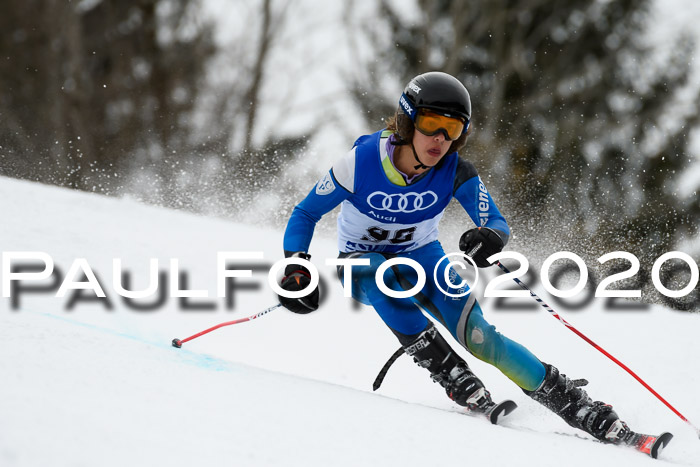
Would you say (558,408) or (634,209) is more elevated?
(634,209)

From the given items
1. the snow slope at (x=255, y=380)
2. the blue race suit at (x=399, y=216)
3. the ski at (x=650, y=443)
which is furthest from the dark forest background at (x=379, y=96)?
the ski at (x=650, y=443)

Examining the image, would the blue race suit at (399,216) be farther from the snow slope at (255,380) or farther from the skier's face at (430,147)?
the snow slope at (255,380)

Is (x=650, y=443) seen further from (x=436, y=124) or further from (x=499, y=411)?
(x=436, y=124)

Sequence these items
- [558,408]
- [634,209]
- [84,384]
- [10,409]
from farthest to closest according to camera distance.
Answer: [634,209]
[558,408]
[84,384]
[10,409]

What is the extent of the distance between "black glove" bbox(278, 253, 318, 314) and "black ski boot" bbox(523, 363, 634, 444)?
901 mm

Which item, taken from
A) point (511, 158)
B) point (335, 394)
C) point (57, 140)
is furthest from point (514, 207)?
point (57, 140)

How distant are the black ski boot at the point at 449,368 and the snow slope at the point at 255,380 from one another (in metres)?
0.19

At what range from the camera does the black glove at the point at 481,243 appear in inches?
106

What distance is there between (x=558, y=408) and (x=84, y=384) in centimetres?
173

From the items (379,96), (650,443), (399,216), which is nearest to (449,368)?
(399,216)

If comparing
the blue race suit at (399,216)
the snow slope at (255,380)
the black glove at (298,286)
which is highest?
the blue race suit at (399,216)

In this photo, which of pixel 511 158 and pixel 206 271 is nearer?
pixel 206 271

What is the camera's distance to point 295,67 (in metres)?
18.0

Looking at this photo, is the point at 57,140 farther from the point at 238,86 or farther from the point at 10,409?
the point at 10,409
